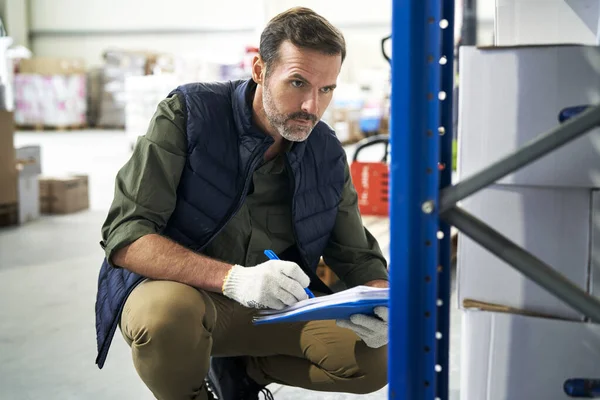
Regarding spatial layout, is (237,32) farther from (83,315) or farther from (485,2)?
(83,315)

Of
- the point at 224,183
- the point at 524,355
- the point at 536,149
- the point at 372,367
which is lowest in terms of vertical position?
the point at 372,367

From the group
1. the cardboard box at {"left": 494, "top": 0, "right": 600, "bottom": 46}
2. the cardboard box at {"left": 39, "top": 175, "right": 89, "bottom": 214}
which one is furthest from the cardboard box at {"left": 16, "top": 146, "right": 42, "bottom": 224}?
the cardboard box at {"left": 494, "top": 0, "right": 600, "bottom": 46}

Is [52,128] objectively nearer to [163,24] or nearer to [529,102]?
[163,24]

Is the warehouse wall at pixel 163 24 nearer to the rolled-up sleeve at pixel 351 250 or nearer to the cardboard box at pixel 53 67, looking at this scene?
the cardboard box at pixel 53 67

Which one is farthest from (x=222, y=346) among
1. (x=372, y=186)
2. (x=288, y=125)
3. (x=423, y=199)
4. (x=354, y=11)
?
(x=354, y=11)

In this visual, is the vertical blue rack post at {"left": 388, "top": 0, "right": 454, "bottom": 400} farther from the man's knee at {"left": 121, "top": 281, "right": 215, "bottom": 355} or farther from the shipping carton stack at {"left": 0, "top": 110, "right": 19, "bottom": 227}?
the shipping carton stack at {"left": 0, "top": 110, "right": 19, "bottom": 227}

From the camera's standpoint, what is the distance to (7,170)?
5641mm

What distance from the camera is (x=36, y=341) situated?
3287 millimetres

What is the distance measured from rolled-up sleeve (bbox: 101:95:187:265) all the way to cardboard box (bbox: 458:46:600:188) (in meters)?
0.90

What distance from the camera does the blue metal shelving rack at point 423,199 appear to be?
125 cm

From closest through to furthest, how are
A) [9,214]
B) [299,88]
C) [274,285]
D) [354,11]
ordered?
[274,285] < [299,88] < [9,214] < [354,11]

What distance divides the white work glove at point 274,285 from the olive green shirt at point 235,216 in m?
0.32

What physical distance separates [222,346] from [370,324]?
0.54 metres

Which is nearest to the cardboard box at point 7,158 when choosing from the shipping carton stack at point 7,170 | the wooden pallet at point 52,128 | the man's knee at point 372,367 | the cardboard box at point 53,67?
the shipping carton stack at point 7,170
